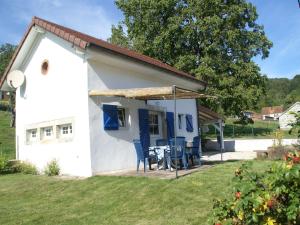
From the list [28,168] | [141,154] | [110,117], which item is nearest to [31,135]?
[28,168]

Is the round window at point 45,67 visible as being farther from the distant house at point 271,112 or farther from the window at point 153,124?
the distant house at point 271,112

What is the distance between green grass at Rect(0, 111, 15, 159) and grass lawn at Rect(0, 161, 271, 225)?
9.76 m

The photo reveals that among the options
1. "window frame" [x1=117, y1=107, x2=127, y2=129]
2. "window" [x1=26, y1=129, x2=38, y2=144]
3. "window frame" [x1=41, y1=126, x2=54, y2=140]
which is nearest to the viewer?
"window frame" [x1=117, y1=107, x2=127, y2=129]

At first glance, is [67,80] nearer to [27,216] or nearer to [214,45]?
[27,216]

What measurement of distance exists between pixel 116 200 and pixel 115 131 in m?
4.73

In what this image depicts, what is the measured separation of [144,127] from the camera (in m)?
14.1

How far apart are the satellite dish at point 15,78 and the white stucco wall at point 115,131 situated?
13.9 feet

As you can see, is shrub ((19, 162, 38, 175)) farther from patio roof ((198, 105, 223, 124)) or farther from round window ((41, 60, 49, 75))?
patio roof ((198, 105, 223, 124))

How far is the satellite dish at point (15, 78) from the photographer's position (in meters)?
14.9

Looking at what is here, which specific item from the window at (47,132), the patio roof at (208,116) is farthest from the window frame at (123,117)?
the patio roof at (208,116)

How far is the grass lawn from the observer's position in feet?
22.9

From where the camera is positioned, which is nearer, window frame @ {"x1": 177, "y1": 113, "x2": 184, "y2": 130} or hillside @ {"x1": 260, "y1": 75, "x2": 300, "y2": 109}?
window frame @ {"x1": 177, "y1": 113, "x2": 184, "y2": 130}

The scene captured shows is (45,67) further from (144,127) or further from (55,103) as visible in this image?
(144,127)

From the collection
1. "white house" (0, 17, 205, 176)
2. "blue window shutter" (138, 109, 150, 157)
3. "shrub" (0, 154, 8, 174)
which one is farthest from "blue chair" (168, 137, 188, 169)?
"shrub" (0, 154, 8, 174)
